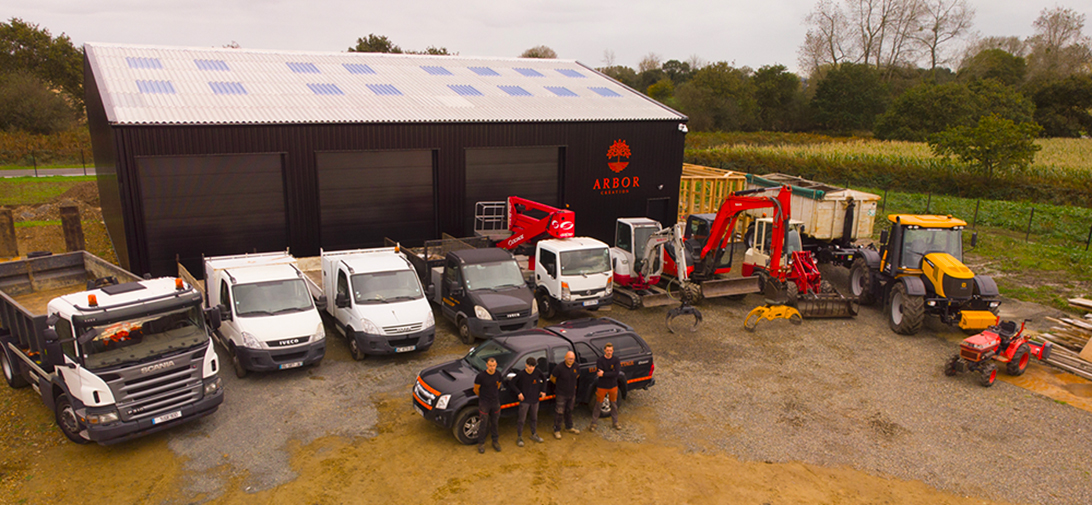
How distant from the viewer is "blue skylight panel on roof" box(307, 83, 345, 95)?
2089 cm

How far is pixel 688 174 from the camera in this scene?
1051 inches

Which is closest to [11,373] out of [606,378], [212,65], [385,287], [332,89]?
[385,287]

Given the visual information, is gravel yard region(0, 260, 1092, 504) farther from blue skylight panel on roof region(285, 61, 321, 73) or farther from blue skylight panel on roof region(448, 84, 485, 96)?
blue skylight panel on roof region(285, 61, 321, 73)

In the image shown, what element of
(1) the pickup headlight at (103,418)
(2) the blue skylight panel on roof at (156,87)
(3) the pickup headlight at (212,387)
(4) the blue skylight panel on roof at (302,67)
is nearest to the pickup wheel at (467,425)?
(3) the pickup headlight at (212,387)

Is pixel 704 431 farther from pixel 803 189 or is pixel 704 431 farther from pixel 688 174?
pixel 688 174

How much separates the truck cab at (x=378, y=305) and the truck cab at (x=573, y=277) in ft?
11.9

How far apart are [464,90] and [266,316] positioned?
13.3 metres

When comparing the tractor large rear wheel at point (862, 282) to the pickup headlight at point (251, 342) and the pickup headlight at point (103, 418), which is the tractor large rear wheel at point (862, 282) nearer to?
the pickup headlight at point (251, 342)

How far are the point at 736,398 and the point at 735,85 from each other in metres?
60.5

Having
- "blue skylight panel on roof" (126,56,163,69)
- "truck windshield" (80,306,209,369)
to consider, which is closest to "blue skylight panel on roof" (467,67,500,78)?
"blue skylight panel on roof" (126,56,163,69)

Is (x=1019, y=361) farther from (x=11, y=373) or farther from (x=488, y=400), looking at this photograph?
(x=11, y=373)

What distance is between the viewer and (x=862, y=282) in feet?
59.0

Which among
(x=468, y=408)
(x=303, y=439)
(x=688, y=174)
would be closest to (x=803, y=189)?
(x=688, y=174)

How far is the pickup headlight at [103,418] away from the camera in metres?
9.12
